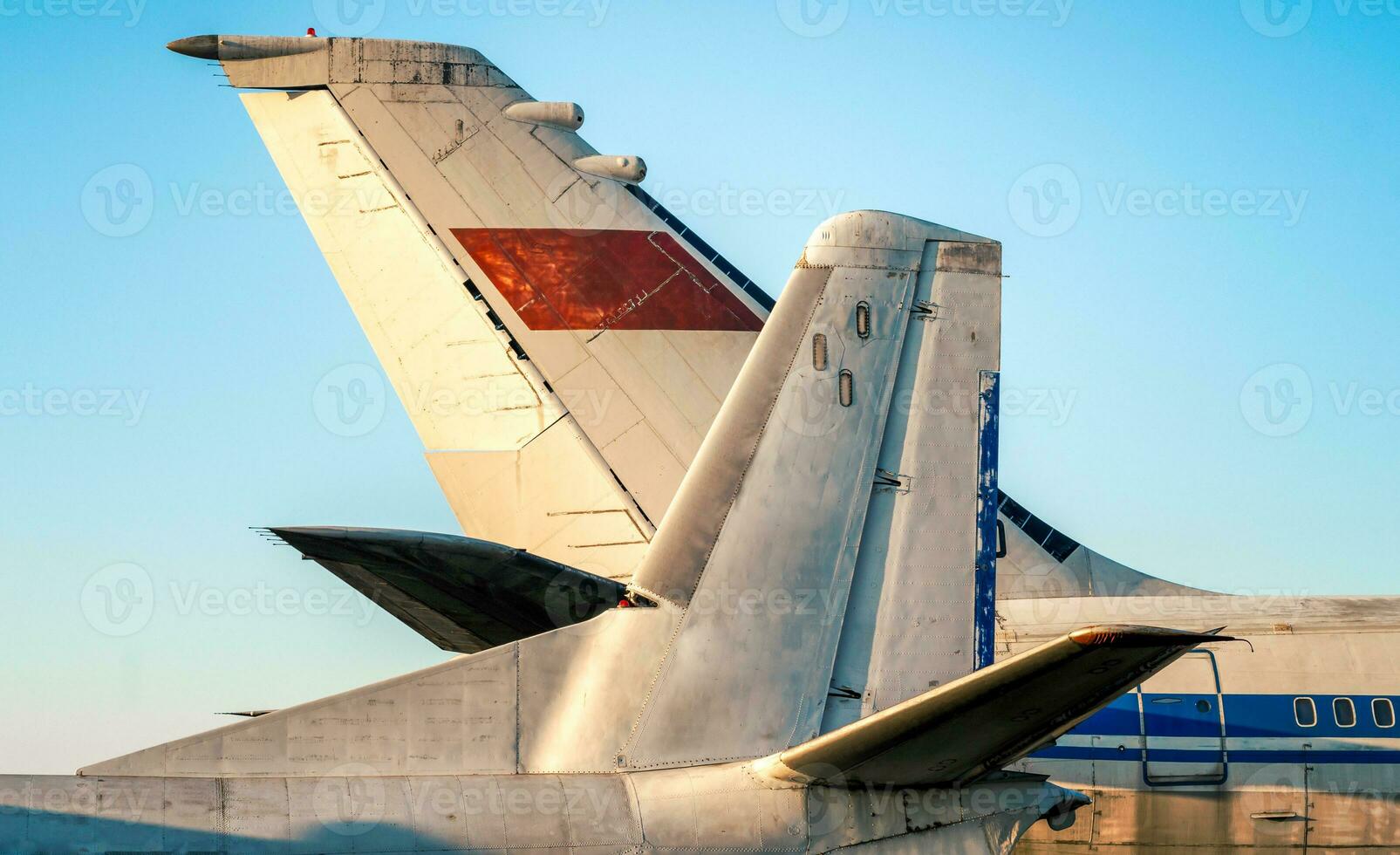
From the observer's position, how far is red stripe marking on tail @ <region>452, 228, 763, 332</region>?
17.8 metres

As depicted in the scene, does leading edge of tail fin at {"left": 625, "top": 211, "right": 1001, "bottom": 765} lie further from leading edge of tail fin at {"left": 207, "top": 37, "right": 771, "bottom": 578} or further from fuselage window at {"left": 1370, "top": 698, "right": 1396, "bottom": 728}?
fuselage window at {"left": 1370, "top": 698, "right": 1396, "bottom": 728}

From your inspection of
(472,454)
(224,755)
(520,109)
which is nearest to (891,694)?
(224,755)

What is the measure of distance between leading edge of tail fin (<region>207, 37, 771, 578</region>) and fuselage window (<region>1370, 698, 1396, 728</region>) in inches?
312

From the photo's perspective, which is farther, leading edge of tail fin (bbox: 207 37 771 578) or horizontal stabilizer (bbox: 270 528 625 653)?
leading edge of tail fin (bbox: 207 37 771 578)

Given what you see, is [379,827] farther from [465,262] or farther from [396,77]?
[396,77]

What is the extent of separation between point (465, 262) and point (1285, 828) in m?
11.4

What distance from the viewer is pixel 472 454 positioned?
1719cm

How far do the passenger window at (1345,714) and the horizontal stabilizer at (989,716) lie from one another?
865 centimetres

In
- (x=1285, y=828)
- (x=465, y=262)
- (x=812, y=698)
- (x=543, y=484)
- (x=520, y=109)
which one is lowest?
(x=1285, y=828)

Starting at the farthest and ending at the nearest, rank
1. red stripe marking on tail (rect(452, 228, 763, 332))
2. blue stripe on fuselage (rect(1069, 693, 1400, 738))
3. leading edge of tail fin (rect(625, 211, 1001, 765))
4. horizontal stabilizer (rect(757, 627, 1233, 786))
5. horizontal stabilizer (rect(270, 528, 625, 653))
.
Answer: red stripe marking on tail (rect(452, 228, 763, 332)), blue stripe on fuselage (rect(1069, 693, 1400, 738)), horizontal stabilizer (rect(270, 528, 625, 653)), leading edge of tail fin (rect(625, 211, 1001, 765)), horizontal stabilizer (rect(757, 627, 1233, 786))

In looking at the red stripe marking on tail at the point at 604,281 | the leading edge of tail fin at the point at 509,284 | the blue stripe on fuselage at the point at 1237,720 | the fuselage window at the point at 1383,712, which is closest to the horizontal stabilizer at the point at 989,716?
the blue stripe on fuselage at the point at 1237,720

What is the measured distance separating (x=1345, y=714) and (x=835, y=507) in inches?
342

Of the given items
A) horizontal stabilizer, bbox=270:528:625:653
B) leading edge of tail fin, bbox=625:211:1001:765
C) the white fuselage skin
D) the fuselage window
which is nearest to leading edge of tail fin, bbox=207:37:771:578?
the white fuselage skin

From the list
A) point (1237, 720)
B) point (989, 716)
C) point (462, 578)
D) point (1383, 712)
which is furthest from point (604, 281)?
point (989, 716)
